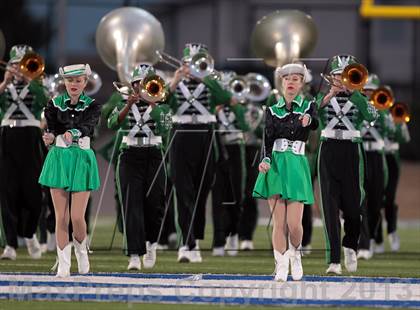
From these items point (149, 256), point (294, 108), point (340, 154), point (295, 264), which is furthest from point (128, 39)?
point (295, 264)

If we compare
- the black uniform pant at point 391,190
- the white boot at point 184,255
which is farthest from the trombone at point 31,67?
the black uniform pant at point 391,190

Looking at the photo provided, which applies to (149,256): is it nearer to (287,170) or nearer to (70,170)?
(70,170)

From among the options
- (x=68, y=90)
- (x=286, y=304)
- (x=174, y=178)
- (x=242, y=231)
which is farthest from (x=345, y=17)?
(x=286, y=304)

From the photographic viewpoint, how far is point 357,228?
16594 millimetres

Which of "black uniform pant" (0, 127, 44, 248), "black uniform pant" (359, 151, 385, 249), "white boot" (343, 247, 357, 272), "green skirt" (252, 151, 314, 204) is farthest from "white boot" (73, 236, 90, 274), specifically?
"black uniform pant" (359, 151, 385, 249)

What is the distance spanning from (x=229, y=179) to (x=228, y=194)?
0.18 meters

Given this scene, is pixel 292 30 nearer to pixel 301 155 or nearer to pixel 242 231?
pixel 242 231

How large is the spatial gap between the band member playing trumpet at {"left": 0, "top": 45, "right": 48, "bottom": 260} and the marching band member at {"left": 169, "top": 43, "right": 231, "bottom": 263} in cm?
144

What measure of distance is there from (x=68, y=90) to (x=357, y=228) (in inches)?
127

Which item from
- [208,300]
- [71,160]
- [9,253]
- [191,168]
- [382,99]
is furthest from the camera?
[382,99]

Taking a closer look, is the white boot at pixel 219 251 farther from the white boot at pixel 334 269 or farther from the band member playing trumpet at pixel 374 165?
the white boot at pixel 334 269

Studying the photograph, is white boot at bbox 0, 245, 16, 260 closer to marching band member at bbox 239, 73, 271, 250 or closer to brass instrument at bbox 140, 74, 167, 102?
brass instrument at bbox 140, 74, 167, 102

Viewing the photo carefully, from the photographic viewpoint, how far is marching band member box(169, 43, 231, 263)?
59.1 feet

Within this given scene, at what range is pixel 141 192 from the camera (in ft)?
54.4
